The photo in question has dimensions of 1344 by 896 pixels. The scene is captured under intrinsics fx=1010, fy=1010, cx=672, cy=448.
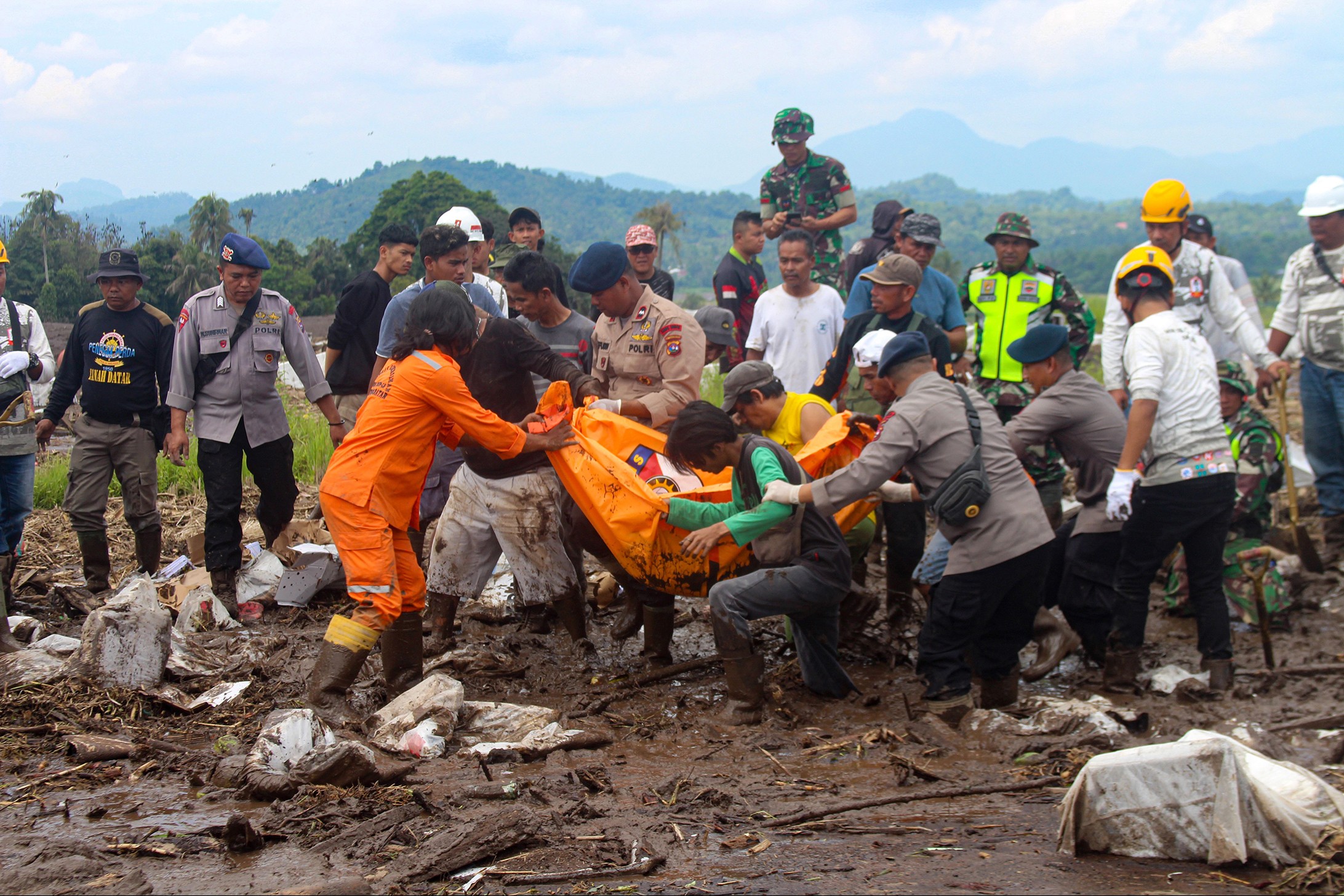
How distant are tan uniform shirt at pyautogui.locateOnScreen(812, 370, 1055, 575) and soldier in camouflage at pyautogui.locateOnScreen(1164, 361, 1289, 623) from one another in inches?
86.9

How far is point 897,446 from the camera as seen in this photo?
4266mm

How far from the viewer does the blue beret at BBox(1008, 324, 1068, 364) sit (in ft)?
15.5

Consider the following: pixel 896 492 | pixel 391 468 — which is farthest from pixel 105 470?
pixel 896 492

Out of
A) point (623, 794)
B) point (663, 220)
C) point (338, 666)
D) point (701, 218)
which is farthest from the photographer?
point (701, 218)

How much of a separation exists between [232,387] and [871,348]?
355 cm

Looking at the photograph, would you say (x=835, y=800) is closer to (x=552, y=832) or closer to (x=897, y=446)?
(x=552, y=832)

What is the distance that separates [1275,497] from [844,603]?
4.34 m

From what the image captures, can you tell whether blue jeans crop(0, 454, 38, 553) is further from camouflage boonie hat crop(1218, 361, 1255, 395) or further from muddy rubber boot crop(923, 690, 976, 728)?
camouflage boonie hat crop(1218, 361, 1255, 395)

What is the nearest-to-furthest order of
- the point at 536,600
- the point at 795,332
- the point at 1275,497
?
the point at 536,600 → the point at 795,332 → the point at 1275,497

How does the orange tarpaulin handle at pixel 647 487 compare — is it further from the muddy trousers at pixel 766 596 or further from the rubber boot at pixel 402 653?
the rubber boot at pixel 402 653

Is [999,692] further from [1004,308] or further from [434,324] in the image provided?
[434,324]

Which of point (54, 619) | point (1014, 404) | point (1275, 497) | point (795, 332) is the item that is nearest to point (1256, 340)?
point (1014, 404)

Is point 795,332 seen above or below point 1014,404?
above

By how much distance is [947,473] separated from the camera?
4.34 m
